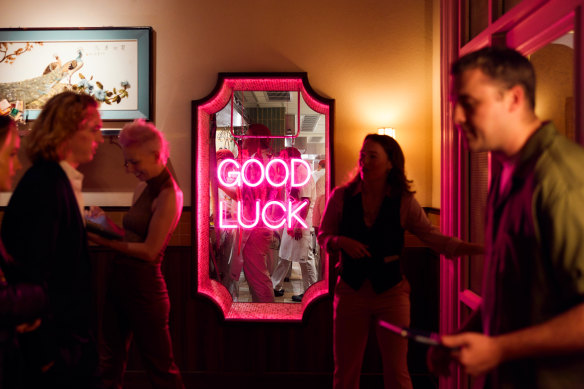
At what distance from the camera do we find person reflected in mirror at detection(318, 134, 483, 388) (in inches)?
92.8

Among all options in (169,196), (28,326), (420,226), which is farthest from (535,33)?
(28,326)

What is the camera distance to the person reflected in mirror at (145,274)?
7.59ft

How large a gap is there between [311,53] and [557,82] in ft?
6.80

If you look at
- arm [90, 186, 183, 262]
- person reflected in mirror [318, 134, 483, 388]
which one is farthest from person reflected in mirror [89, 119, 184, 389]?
person reflected in mirror [318, 134, 483, 388]

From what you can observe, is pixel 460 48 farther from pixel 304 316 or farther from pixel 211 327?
pixel 211 327

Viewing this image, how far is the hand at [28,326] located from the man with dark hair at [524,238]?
4.30 feet

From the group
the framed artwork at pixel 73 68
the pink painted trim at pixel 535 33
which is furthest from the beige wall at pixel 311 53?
the pink painted trim at pixel 535 33

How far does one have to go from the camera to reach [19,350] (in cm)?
140

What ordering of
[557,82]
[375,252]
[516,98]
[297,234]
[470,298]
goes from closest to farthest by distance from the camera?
[516,98] → [557,82] → [375,252] → [470,298] → [297,234]

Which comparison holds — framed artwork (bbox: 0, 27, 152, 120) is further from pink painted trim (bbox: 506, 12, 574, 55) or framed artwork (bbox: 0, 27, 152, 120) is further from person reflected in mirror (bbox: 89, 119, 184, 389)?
pink painted trim (bbox: 506, 12, 574, 55)

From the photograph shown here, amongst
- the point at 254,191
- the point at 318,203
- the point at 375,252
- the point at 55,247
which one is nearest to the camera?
the point at 55,247

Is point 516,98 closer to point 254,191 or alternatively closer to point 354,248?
point 354,248

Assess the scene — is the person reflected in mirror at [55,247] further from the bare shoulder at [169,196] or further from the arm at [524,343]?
the arm at [524,343]

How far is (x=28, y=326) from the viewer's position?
4.58 feet
